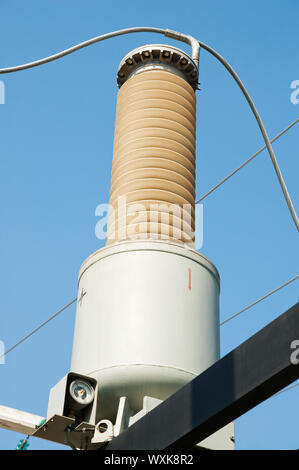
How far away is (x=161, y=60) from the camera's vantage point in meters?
6.63

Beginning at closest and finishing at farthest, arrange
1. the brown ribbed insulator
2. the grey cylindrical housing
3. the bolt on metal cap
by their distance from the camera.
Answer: the grey cylindrical housing → the brown ribbed insulator → the bolt on metal cap

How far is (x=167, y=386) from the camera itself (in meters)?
4.82

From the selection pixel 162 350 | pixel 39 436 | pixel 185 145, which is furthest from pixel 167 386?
pixel 185 145

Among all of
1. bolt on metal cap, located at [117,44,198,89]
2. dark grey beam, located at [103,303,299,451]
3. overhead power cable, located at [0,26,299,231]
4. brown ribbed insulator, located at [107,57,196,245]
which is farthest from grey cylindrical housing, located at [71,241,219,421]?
bolt on metal cap, located at [117,44,198,89]

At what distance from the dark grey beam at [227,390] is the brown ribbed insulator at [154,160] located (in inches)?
70.1

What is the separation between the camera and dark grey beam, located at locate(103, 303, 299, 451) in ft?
11.3

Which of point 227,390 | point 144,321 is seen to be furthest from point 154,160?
point 227,390

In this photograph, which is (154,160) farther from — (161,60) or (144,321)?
(144,321)

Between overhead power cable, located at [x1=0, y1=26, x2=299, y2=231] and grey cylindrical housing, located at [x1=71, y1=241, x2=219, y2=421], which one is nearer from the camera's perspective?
grey cylindrical housing, located at [x1=71, y1=241, x2=219, y2=421]

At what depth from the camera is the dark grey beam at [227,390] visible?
11.3ft

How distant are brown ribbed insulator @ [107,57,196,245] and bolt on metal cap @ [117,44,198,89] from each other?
82 mm

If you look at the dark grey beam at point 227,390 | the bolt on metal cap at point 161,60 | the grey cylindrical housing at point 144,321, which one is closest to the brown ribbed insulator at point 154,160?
the bolt on metal cap at point 161,60

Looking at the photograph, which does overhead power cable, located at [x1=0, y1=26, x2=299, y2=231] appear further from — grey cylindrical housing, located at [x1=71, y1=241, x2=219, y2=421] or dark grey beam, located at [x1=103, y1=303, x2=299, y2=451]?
dark grey beam, located at [x1=103, y1=303, x2=299, y2=451]
